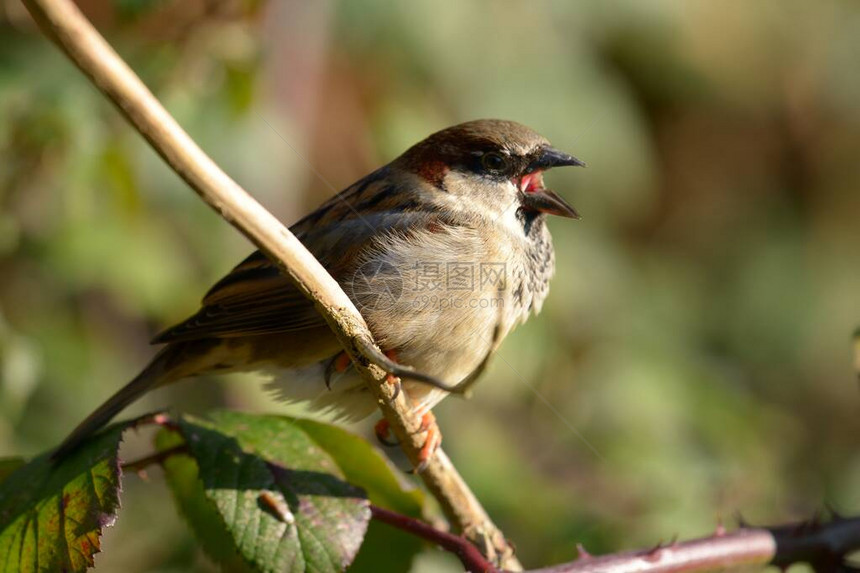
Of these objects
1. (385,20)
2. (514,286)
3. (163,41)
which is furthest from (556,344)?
(163,41)

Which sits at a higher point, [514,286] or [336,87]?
[336,87]

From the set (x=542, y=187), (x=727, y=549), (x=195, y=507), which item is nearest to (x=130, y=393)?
(x=195, y=507)

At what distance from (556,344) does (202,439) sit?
2.25 metres

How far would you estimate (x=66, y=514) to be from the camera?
5.07 ft

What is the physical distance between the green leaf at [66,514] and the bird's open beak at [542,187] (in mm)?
1115

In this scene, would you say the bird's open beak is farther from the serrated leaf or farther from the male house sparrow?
the serrated leaf

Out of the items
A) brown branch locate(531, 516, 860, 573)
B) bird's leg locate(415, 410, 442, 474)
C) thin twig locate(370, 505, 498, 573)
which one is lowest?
brown branch locate(531, 516, 860, 573)

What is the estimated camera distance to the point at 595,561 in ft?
4.89

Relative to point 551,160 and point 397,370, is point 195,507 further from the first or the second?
point 551,160

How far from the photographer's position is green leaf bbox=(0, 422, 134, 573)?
151cm

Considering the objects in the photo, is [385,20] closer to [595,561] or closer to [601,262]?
[601,262]

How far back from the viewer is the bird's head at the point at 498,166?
235 centimetres

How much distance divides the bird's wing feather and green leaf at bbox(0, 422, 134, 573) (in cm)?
69

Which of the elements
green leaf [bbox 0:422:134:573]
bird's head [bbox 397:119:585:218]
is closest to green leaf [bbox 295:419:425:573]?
green leaf [bbox 0:422:134:573]
